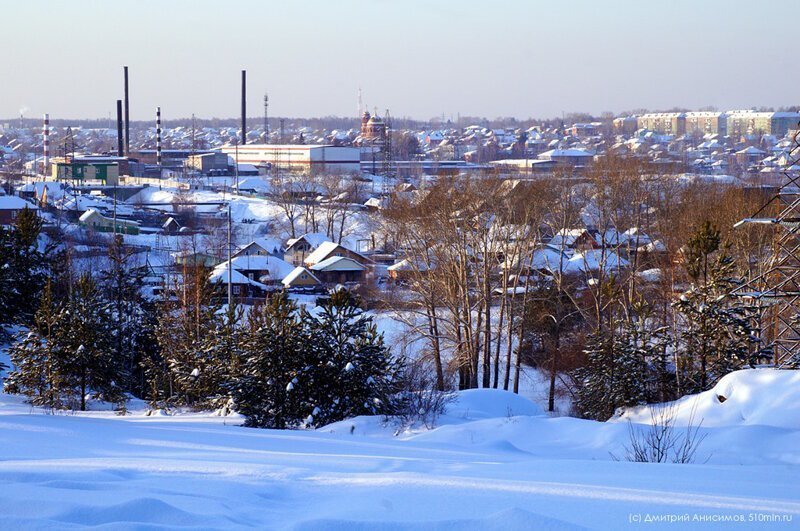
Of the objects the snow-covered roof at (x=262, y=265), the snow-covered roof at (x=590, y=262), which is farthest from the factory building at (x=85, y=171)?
the snow-covered roof at (x=590, y=262)

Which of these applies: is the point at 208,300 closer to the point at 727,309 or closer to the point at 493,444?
the point at 493,444

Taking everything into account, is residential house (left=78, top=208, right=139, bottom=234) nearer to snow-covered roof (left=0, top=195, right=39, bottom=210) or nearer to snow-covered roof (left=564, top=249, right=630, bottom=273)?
snow-covered roof (left=0, top=195, right=39, bottom=210)

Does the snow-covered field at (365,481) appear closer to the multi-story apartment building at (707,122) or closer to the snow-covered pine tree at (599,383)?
the snow-covered pine tree at (599,383)

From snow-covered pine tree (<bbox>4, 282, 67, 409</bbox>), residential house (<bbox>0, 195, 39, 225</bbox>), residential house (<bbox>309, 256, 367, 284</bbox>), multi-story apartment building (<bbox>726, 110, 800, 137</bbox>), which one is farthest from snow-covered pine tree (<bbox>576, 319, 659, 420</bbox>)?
multi-story apartment building (<bbox>726, 110, 800, 137</bbox>)

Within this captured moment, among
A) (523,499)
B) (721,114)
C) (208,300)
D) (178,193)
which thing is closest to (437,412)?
(208,300)

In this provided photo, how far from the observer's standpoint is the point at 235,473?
A: 16.1 ft

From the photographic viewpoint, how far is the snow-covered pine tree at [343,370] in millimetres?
10367

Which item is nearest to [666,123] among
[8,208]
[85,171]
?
[85,171]

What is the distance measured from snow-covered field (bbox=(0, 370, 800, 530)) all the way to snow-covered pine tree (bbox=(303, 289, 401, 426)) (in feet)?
5.63

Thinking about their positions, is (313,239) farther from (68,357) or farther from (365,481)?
(365,481)

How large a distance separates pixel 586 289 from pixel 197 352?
14533 millimetres

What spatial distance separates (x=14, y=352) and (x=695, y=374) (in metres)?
10.4

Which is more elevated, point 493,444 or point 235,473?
point 235,473

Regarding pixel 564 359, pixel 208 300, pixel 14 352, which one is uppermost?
pixel 208 300
